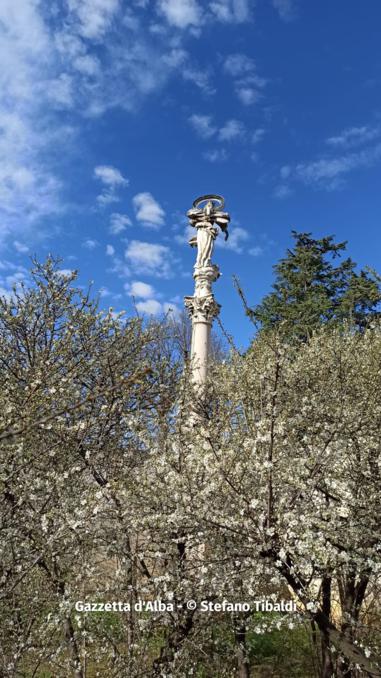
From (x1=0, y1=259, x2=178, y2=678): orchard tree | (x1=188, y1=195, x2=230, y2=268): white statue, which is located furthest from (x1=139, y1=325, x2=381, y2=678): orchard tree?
(x1=188, y1=195, x2=230, y2=268): white statue

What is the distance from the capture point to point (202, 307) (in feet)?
41.3

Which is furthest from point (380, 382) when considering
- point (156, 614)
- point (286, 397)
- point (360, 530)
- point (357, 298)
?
point (357, 298)

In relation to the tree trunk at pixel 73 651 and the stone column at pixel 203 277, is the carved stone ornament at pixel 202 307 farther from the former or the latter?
the tree trunk at pixel 73 651

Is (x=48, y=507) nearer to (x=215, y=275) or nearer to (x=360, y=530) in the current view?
(x=360, y=530)

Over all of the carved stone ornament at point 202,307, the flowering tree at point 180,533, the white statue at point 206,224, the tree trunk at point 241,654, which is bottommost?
the tree trunk at point 241,654

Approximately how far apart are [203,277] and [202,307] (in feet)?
3.40

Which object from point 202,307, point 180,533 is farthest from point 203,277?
point 180,533

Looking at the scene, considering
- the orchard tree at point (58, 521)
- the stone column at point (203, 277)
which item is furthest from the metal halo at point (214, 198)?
the orchard tree at point (58, 521)

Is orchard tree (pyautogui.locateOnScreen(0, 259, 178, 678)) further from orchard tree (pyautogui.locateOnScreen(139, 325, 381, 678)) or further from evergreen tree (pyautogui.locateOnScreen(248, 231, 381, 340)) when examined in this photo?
evergreen tree (pyautogui.locateOnScreen(248, 231, 381, 340))

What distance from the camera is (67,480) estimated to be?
5504mm

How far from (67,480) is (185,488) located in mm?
1678

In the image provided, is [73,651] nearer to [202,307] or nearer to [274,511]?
[274,511]

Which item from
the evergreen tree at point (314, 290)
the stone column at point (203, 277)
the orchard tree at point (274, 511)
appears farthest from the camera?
the evergreen tree at point (314, 290)

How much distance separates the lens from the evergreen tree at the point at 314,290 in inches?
949
